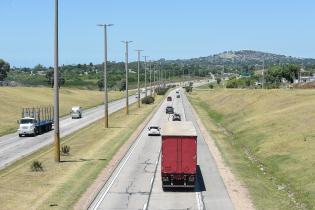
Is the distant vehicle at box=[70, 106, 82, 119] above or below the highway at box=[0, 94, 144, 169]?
above

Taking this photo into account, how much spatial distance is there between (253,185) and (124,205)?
8727 millimetres

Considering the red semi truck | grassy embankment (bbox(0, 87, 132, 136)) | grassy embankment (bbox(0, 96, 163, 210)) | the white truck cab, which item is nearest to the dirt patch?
the red semi truck

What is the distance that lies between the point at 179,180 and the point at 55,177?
7.80 meters

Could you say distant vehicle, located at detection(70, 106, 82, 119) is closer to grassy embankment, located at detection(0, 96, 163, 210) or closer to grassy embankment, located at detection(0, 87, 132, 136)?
grassy embankment, located at detection(0, 87, 132, 136)

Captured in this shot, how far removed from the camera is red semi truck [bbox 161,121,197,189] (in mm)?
29625

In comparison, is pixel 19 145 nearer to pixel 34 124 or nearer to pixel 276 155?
pixel 34 124

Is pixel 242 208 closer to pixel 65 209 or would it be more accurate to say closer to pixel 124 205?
pixel 124 205

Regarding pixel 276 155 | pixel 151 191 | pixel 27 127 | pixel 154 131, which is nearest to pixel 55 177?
pixel 151 191

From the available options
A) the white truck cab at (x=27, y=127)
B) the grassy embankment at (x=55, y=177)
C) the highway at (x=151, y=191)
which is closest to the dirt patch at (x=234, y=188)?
the highway at (x=151, y=191)

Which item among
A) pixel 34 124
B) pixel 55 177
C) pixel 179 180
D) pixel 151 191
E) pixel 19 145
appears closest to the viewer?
pixel 151 191

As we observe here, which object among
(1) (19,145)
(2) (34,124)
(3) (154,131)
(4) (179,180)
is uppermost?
(2) (34,124)

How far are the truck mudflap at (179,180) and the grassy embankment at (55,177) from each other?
416cm

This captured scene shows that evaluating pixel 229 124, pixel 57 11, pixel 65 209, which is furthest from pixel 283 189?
pixel 229 124

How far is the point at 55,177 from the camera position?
1315 inches
